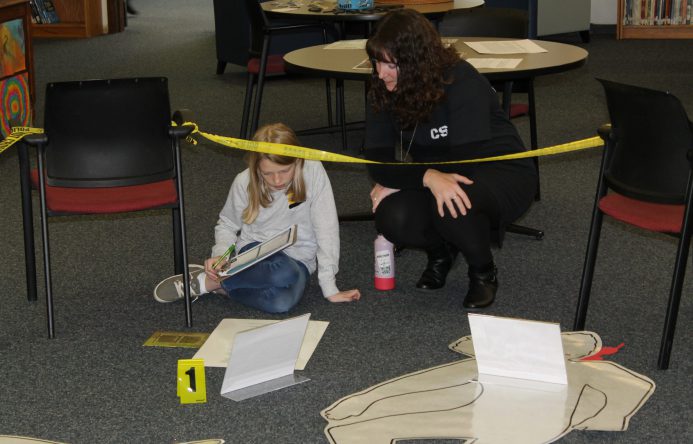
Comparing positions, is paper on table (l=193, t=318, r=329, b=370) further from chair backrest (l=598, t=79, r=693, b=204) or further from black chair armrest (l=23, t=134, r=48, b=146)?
chair backrest (l=598, t=79, r=693, b=204)

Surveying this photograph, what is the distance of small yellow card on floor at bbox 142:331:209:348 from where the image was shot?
2736mm

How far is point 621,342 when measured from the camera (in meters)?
2.72

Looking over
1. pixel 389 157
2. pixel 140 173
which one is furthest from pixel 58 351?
pixel 389 157

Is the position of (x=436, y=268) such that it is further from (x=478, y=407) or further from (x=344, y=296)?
(x=478, y=407)

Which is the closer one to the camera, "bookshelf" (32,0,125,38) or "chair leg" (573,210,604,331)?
"chair leg" (573,210,604,331)

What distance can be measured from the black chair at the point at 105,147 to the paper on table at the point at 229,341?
0.53 feet

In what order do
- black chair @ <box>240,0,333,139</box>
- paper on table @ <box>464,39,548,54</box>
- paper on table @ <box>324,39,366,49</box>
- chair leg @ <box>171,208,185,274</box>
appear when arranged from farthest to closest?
black chair @ <box>240,0,333,139</box> → paper on table @ <box>324,39,366,49</box> → paper on table @ <box>464,39,548,54</box> → chair leg @ <box>171,208,185,274</box>

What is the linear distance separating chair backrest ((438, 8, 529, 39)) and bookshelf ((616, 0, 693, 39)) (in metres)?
4.45

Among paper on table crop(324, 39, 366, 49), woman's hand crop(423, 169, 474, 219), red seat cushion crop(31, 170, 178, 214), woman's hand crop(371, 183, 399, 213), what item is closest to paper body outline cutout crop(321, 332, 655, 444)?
woman's hand crop(423, 169, 474, 219)

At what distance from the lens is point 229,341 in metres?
2.75

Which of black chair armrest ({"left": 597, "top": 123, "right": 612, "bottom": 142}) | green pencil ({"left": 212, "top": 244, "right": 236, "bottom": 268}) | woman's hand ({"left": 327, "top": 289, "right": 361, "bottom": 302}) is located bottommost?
woman's hand ({"left": 327, "top": 289, "right": 361, "bottom": 302})

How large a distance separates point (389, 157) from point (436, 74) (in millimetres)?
359

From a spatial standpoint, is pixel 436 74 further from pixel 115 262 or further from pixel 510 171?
pixel 115 262

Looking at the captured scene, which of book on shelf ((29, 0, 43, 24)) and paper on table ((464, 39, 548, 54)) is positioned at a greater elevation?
paper on table ((464, 39, 548, 54))
